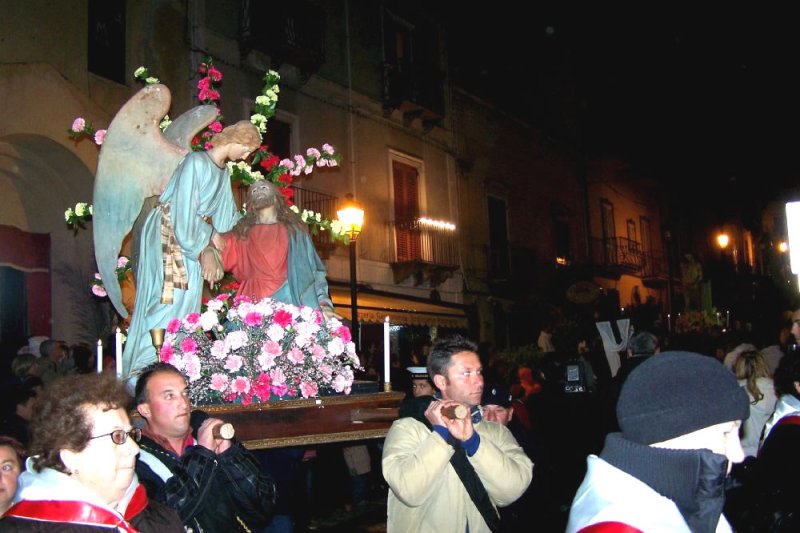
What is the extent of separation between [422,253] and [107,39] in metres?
8.79

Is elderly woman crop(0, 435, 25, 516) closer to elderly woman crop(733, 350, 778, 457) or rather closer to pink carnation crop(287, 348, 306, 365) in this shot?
pink carnation crop(287, 348, 306, 365)

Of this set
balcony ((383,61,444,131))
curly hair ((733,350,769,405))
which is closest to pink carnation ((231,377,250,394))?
curly hair ((733,350,769,405))

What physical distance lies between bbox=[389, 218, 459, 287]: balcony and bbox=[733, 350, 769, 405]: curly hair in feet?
39.3

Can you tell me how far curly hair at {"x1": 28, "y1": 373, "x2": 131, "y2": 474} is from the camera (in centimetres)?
237

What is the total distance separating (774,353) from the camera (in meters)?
8.03

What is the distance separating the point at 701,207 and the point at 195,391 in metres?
38.6

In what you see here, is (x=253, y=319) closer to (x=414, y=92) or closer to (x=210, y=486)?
(x=210, y=486)

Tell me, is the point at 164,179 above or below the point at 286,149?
below

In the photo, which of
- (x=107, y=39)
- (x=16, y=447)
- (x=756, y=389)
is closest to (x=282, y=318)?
(x=16, y=447)

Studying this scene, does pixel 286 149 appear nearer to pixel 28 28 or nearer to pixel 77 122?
pixel 28 28

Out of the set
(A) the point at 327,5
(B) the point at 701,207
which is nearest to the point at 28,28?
(A) the point at 327,5

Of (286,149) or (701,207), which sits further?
(701,207)

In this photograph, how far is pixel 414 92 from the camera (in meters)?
19.0

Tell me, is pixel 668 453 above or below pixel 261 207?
below
